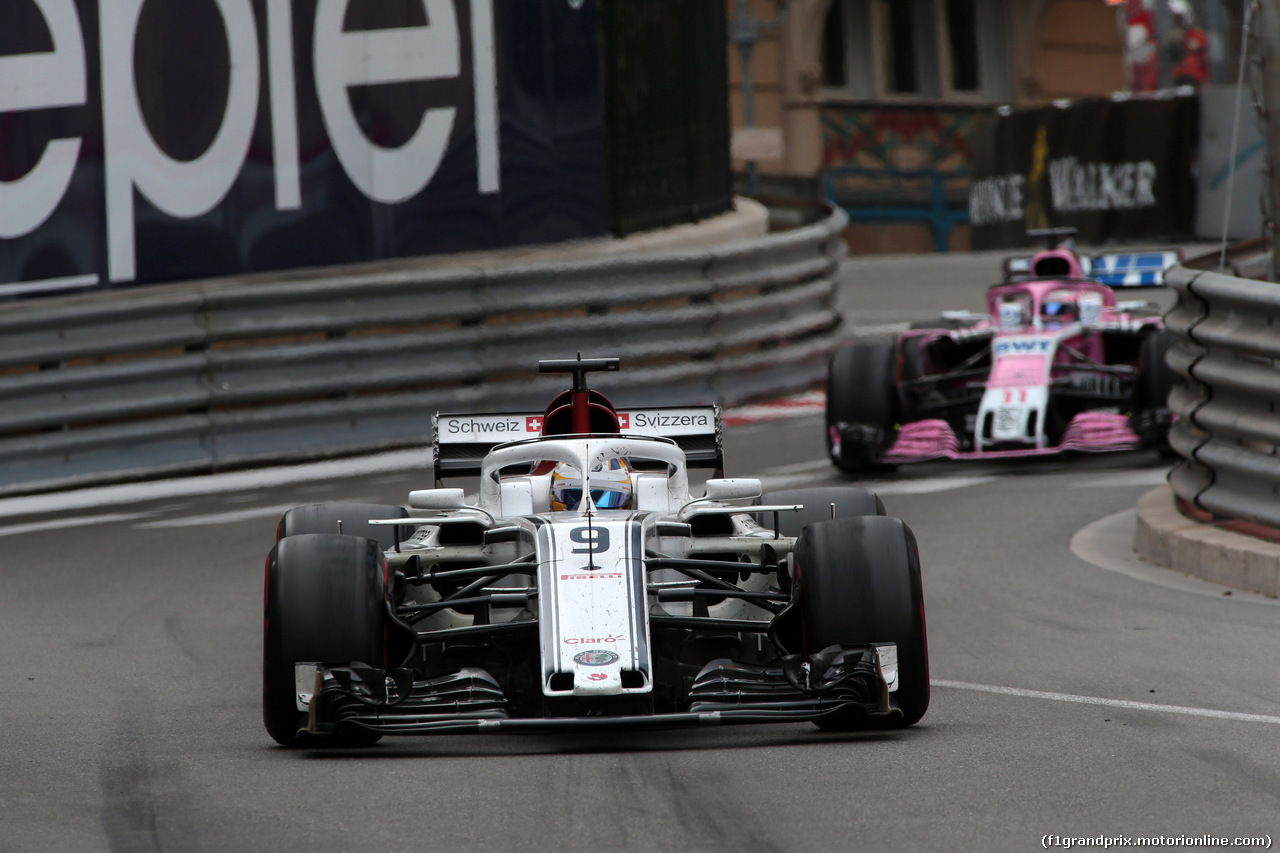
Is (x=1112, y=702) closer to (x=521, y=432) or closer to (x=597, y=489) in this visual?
(x=597, y=489)

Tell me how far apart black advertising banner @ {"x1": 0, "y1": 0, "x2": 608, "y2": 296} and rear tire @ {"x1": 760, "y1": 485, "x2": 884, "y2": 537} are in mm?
7284

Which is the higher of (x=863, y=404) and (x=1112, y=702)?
(x=863, y=404)

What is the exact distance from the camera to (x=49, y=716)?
679cm

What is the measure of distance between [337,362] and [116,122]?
215 cm

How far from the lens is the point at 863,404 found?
13.2m

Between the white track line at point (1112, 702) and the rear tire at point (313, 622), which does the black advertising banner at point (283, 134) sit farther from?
the white track line at point (1112, 702)

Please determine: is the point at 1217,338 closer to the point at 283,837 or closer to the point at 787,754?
the point at 787,754

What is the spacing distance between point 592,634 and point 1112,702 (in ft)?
A: 5.83

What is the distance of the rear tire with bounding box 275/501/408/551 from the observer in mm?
7734

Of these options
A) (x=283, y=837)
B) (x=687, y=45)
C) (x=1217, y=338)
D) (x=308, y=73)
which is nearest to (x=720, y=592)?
(x=283, y=837)

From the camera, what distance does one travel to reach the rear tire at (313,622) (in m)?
6.14

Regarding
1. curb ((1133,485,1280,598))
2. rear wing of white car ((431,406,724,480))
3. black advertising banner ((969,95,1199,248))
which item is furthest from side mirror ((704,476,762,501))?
black advertising banner ((969,95,1199,248))

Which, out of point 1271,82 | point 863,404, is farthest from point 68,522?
Result: point 1271,82

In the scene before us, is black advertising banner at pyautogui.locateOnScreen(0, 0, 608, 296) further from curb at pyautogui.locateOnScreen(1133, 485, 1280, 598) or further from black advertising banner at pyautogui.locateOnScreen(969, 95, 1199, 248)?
black advertising banner at pyautogui.locateOnScreen(969, 95, 1199, 248)
